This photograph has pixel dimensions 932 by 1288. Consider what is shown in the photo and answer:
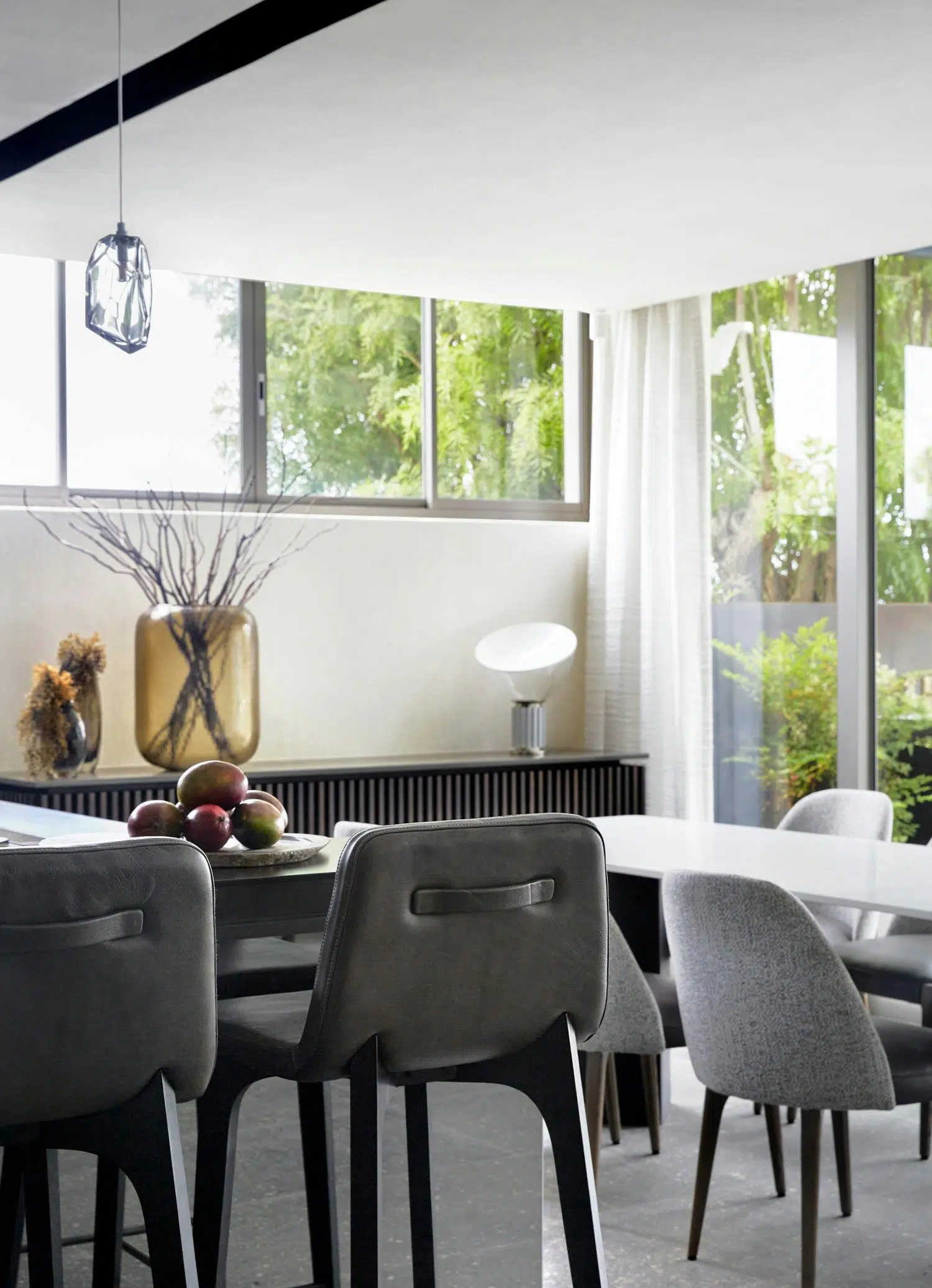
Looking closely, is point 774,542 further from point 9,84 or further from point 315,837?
point 315,837

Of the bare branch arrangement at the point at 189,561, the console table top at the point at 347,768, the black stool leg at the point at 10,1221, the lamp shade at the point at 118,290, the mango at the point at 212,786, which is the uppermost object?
the lamp shade at the point at 118,290

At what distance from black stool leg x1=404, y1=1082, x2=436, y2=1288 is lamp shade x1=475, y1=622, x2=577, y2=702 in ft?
13.8

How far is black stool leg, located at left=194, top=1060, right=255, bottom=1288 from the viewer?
215cm

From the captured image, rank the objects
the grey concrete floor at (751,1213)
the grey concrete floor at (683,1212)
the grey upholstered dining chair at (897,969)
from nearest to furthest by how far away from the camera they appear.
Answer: the grey concrete floor at (683,1212), the grey concrete floor at (751,1213), the grey upholstered dining chair at (897,969)

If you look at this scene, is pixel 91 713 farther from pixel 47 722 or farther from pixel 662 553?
pixel 662 553

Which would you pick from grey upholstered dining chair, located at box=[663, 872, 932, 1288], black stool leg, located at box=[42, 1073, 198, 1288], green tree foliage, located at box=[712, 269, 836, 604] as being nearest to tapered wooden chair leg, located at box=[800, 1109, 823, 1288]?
grey upholstered dining chair, located at box=[663, 872, 932, 1288]

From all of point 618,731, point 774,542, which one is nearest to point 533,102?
point 774,542

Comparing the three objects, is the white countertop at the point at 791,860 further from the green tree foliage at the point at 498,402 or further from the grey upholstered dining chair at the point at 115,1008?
the green tree foliage at the point at 498,402

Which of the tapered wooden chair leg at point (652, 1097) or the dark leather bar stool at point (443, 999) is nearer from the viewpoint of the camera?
the dark leather bar stool at point (443, 999)

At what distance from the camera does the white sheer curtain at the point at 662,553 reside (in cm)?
664

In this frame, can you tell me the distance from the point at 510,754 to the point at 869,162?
2.93 meters

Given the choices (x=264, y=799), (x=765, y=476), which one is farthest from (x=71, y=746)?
(x=264, y=799)

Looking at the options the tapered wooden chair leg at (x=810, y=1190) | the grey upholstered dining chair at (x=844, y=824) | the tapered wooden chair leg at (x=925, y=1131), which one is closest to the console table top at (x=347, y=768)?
the grey upholstered dining chair at (x=844, y=824)

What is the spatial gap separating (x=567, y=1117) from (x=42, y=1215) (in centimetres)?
64
